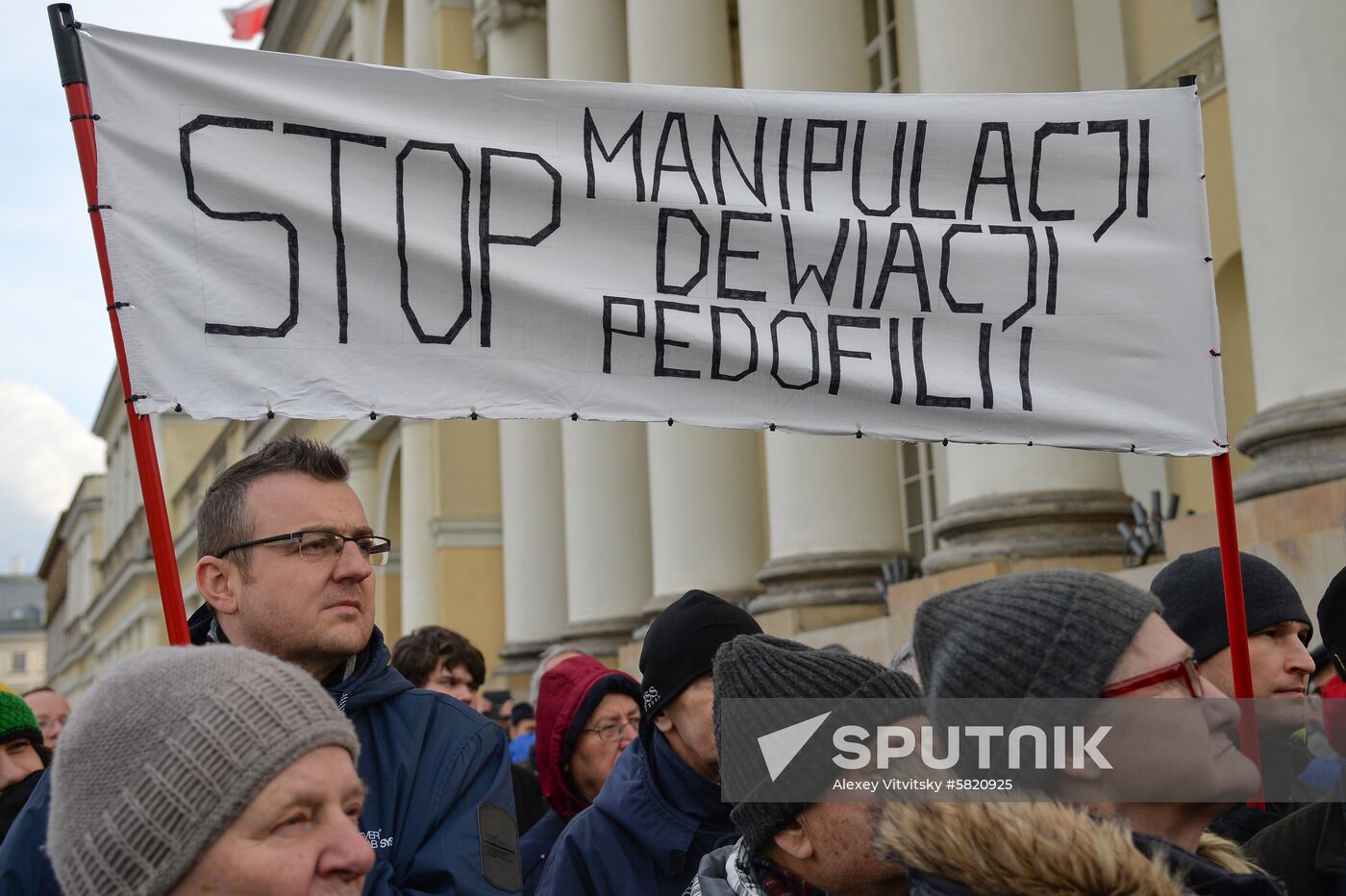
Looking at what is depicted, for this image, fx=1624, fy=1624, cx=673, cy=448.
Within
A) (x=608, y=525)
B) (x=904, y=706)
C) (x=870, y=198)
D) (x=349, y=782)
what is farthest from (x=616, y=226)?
(x=608, y=525)

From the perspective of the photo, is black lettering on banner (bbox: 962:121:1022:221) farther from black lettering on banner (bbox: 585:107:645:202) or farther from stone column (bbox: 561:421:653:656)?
stone column (bbox: 561:421:653:656)

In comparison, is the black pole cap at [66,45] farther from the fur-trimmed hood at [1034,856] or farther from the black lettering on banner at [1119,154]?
the fur-trimmed hood at [1034,856]

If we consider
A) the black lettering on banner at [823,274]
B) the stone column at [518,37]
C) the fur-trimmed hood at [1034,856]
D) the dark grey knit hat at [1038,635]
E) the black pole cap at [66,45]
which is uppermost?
the stone column at [518,37]

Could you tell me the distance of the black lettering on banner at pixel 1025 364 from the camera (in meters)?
4.02

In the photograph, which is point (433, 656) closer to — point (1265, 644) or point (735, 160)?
point (735, 160)

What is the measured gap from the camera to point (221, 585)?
10.2 feet

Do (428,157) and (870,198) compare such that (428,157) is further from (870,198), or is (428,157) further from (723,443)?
(723,443)

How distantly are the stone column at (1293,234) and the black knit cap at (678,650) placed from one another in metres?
3.33

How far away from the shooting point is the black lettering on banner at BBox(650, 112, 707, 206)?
412 cm

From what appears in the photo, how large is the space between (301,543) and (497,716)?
26.5 ft

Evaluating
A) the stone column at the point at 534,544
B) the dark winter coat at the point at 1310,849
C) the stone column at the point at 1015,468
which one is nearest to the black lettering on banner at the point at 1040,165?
the dark winter coat at the point at 1310,849

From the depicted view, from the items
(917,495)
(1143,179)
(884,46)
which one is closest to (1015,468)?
(1143,179)

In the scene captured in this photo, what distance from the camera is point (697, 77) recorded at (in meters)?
13.1

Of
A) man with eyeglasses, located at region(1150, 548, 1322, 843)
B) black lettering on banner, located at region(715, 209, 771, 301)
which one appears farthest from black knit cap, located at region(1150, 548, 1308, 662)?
black lettering on banner, located at region(715, 209, 771, 301)
